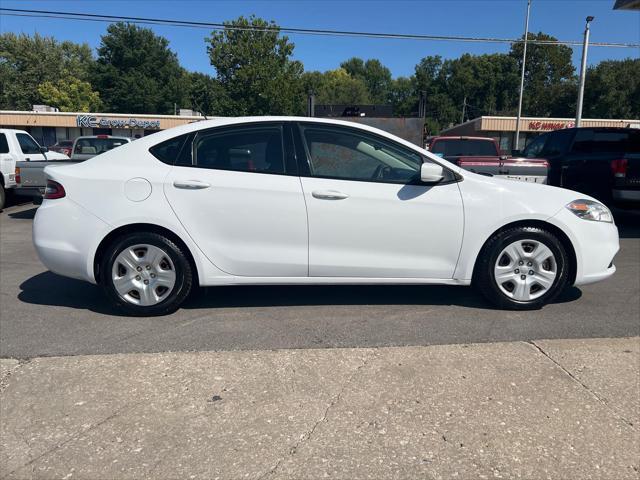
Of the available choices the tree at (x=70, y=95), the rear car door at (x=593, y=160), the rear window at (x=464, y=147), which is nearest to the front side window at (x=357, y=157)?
the rear car door at (x=593, y=160)

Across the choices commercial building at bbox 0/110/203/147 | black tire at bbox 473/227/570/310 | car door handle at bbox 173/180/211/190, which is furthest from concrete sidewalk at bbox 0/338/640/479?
commercial building at bbox 0/110/203/147

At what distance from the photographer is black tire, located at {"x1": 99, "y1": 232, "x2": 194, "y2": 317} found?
411 cm

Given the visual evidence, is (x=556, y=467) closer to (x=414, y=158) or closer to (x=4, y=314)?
(x=414, y=158)

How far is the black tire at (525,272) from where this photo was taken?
14.0 feet

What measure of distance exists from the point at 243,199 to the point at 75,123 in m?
49.7

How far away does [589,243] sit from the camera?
4332 millimetres

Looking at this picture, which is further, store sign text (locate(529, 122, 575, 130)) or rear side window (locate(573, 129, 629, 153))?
store sign text (locate(529, 122, 575, 130))

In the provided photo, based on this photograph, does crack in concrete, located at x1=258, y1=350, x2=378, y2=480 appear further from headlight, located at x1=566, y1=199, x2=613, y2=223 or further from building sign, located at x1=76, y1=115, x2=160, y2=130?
building sign, located at x1=76, y1=115, x2=160, y2=130

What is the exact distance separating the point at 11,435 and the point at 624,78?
68253mm

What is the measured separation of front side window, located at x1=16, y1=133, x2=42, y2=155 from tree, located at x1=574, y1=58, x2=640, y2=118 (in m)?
61.6

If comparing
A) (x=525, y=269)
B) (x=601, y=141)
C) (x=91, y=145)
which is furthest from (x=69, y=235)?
(x=91, y=145)

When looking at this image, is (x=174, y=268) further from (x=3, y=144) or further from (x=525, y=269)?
(x=3, y=144)

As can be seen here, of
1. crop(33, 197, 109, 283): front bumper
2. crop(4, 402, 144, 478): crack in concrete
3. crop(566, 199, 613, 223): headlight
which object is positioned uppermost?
crop(566, 199, 613, 223): headlight

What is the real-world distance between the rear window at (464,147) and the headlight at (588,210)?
8204mm
